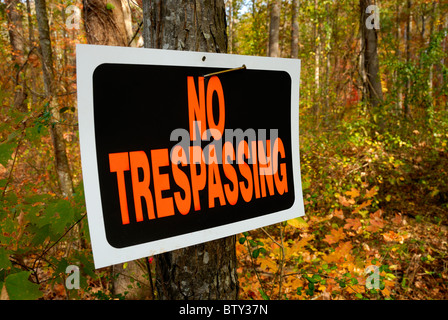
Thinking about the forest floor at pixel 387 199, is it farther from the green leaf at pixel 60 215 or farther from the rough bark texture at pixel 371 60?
the green leaf at pixel 60 215

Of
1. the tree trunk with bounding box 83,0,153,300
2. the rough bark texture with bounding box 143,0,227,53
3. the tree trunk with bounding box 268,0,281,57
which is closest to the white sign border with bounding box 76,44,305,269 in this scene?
the rough bark texture with bounding box 143,0,227,53

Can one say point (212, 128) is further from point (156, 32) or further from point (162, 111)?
point (156, 32)

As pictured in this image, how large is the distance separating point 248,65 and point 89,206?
628 mm

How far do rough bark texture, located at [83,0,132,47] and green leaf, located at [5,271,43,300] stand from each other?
8.04ft

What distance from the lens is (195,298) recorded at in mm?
997

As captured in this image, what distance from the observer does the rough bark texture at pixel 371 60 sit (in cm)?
506

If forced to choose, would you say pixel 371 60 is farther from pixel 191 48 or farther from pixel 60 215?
pixel 60 215

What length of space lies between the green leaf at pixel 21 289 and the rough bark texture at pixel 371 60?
5.39m

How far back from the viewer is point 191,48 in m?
0.94

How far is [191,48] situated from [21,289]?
83cm

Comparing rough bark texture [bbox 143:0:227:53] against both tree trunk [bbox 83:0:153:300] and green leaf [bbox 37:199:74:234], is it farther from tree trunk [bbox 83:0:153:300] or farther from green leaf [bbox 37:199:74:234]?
tree trunk [bbox 83:0:153:300]

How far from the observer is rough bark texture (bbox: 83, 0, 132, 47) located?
272cm

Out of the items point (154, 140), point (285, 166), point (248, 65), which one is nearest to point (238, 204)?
point (285, 166)

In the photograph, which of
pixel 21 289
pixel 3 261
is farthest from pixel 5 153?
pixel 21 289
